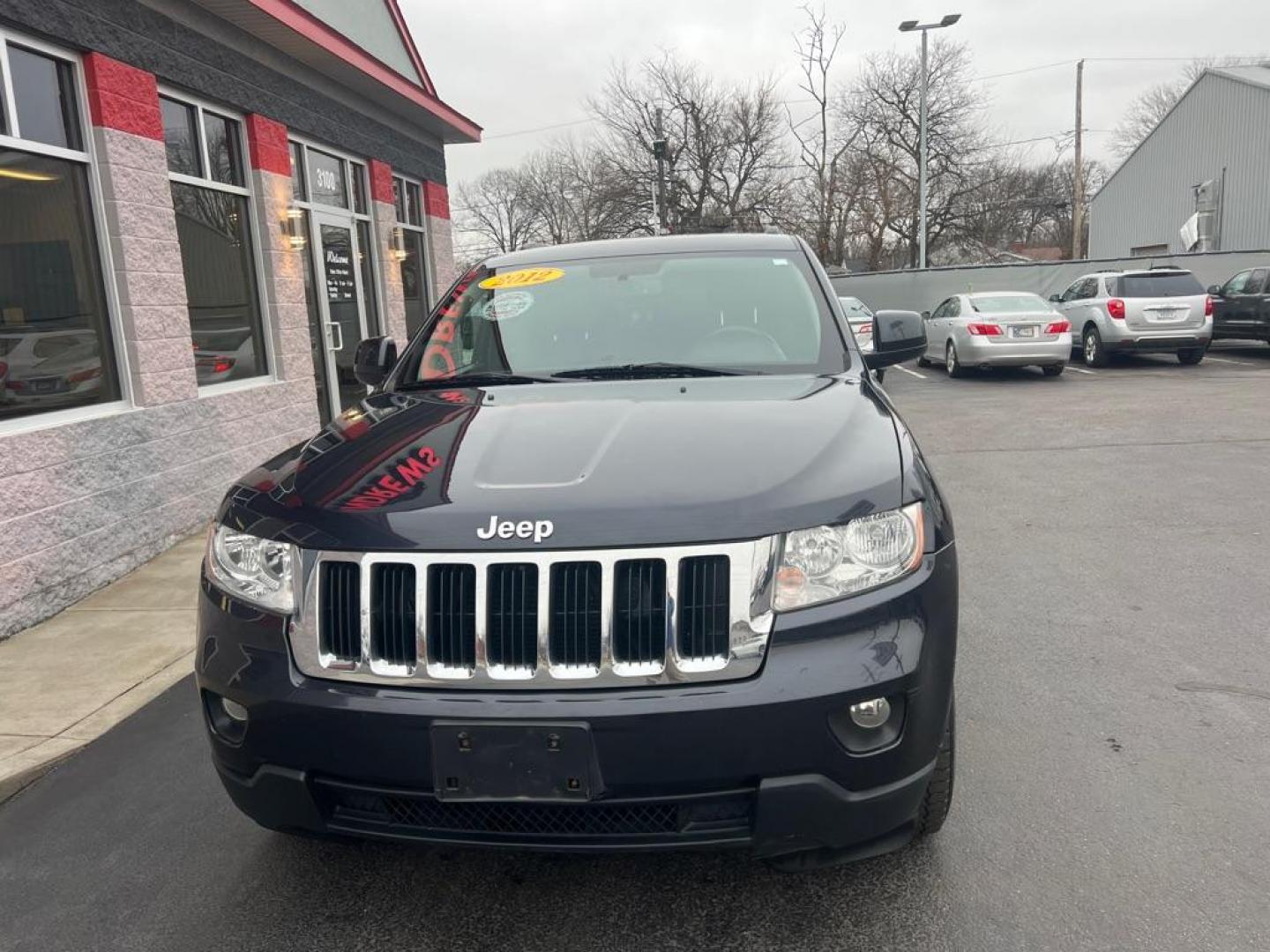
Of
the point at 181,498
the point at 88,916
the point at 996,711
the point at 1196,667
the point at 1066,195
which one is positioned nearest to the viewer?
the point at 88,916

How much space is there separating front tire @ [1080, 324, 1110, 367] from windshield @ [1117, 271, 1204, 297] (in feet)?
2.61

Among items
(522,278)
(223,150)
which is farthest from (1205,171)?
(522,278)

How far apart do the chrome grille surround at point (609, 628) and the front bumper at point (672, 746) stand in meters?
0.03

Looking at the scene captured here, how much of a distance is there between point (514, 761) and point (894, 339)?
2.52 metres

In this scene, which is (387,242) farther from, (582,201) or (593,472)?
(582,201)

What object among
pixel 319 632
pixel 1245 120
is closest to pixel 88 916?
pixel 319 632

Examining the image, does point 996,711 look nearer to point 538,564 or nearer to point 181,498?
point 538,564

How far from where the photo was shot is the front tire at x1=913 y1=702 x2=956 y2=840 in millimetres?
2365

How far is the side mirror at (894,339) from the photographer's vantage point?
12.4 ft

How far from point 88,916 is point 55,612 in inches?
126

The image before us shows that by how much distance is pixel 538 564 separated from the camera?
200 cm

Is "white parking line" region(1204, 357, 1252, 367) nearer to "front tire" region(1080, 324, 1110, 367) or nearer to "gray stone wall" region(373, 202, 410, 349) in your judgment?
"front tire" region(1080, 324, 1110, 367)

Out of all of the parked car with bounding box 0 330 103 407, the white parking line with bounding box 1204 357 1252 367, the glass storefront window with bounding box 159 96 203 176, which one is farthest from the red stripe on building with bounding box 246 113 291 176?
the white parking line with bounding box 1204 357 1252 367

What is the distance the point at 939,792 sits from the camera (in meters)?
2.44
